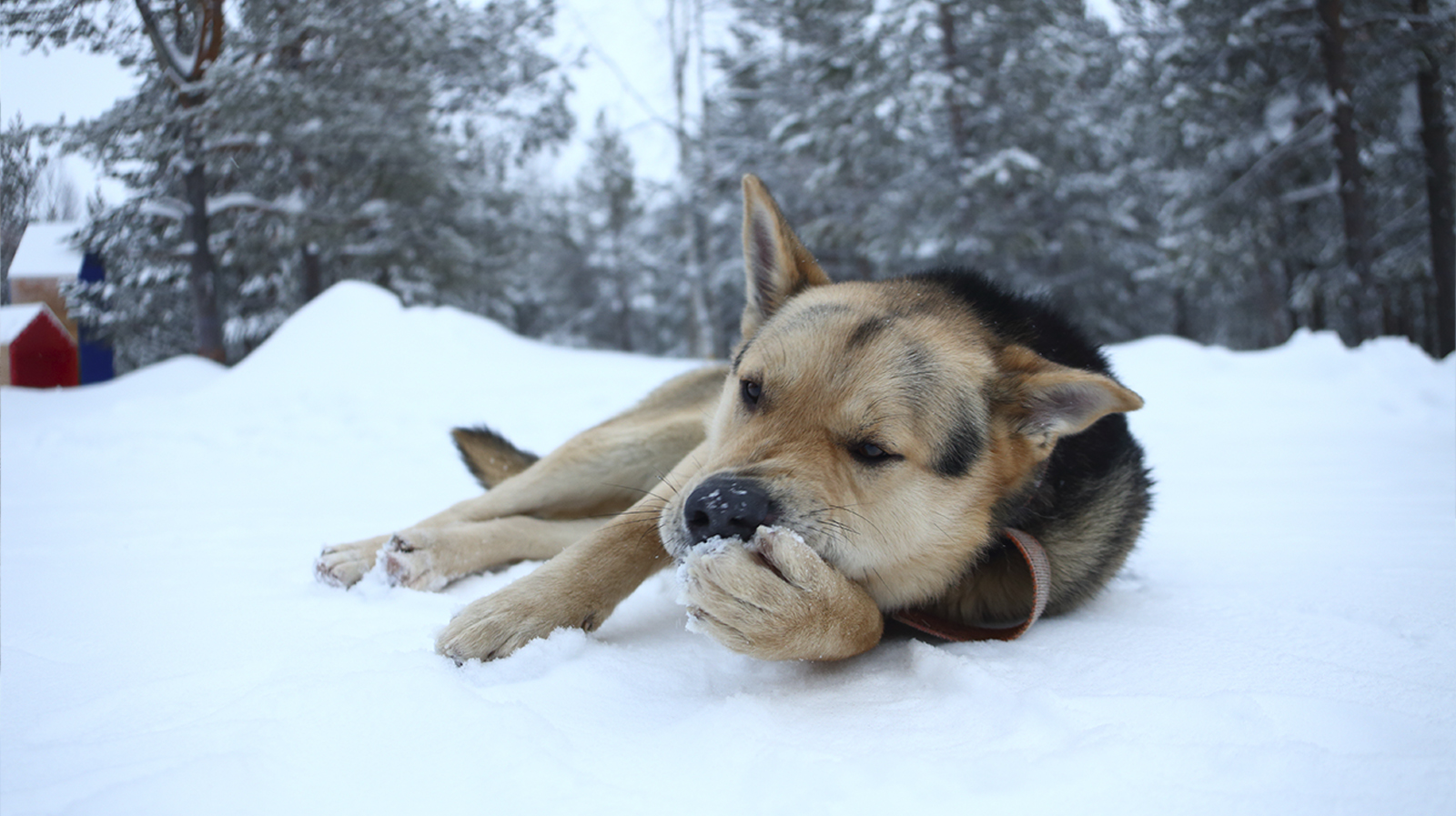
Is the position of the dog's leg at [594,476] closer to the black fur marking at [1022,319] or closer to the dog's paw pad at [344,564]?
the dog's paw pad at [344,564]

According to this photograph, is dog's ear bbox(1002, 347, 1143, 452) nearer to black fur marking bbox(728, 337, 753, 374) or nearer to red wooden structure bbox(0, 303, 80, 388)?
black fur marking bbox(728, 337, 753, 374)

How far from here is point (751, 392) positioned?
252cm

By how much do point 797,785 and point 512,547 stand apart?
206 cm

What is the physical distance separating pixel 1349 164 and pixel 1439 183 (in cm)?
227

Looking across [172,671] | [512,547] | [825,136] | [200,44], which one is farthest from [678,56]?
[172,671]

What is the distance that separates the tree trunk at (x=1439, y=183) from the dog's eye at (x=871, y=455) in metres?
16.0

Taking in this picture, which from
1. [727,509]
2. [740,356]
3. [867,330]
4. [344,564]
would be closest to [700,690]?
[727,509]

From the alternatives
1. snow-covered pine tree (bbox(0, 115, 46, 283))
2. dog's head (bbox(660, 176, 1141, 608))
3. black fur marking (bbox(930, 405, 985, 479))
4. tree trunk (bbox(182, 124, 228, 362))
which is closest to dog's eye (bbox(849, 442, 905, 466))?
dog's head (bbox(660, 176, 1141, 608))

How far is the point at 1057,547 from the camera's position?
2494mm

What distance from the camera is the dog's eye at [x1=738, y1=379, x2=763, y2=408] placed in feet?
8.16

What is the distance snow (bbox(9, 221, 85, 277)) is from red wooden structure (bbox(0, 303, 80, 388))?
0.68ft

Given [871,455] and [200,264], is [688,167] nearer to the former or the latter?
[200,264]

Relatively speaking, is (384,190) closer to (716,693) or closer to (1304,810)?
(716,693)

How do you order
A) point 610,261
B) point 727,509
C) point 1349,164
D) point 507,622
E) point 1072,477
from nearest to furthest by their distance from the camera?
point 727,509, point 507,622, point 1072,477, point 1349,164, point 610,261
